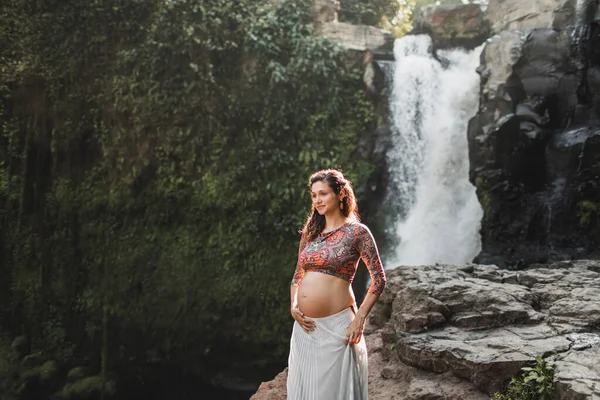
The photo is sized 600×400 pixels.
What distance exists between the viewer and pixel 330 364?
8.66ft

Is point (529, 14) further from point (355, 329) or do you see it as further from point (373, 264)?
point (355, 329)

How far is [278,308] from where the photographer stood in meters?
10.6

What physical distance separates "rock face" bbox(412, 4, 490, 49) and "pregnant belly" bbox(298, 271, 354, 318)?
41.7 ft

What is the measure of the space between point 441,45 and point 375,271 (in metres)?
12.8

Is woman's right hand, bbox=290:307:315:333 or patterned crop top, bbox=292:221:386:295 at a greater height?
patterned crop top, bbox=292:221:386:295

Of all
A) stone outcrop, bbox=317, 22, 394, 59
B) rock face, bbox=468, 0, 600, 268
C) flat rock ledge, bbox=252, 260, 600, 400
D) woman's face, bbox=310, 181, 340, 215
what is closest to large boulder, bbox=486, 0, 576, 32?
rock face, bbox=468, 0, 600, 268

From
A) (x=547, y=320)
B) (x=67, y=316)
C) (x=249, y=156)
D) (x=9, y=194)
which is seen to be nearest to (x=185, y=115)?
(x=249, y=156)

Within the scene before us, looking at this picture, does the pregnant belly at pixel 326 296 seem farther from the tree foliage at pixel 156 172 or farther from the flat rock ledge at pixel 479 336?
the tree foliage at pixel 156 172

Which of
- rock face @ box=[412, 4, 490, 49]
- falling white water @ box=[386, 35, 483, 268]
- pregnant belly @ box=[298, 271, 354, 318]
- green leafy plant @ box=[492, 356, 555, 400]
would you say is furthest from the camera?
rock face @ box=[412, 4, 490, 49]

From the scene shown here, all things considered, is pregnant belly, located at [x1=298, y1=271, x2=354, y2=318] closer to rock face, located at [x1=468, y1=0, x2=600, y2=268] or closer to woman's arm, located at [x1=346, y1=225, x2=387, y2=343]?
woman's arm, located at [x1=346, y1=225, x2=387, y2=343]

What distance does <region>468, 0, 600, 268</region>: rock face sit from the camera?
8438 mm

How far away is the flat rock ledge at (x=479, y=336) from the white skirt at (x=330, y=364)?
3.75 ft

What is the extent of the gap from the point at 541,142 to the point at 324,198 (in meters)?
7.87

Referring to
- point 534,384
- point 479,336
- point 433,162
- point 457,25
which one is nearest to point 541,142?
point 433,162
